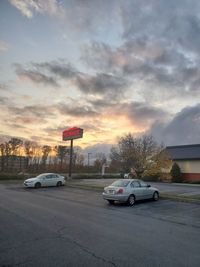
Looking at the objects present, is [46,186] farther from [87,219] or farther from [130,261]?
[130,261]

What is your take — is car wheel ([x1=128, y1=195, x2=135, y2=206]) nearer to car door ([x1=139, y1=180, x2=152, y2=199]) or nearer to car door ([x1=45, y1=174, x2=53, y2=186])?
car door ([x1=139, y1=180, x2=152, y2=199])

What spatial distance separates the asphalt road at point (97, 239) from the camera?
689 centimetres

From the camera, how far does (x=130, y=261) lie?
6.81 meters

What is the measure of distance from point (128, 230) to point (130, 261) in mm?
3778

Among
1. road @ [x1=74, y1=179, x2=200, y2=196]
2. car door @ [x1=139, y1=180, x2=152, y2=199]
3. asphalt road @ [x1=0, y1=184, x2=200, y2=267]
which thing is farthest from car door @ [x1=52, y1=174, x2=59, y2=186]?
asphalt road @ [x1=0, y1=184, x2=200, y2=267]

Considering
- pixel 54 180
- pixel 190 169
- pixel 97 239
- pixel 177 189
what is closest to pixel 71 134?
pixel 54 180

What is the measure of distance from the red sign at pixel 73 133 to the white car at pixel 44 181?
33.1 feet

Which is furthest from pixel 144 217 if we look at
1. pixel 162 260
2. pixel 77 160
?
pixel 77 160

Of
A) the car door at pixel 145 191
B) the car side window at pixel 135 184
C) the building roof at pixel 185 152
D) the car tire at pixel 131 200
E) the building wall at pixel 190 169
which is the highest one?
the building roof at pixel 185 152

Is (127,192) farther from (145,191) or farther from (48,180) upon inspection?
(48,180)

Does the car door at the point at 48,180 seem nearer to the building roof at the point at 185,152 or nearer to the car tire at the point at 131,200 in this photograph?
the car tire at the point at 131,200

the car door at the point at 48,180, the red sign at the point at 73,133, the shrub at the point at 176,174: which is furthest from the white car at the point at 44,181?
the shrub at the point at 176,174

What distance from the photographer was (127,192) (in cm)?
1819

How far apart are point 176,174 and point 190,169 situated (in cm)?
287
